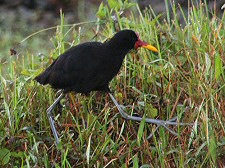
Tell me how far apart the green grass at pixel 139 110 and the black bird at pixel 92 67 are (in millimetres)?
125

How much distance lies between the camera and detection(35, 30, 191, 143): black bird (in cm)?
408

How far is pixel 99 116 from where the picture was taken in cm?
427

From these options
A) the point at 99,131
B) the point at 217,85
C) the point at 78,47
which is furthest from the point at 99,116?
the point at 217,85

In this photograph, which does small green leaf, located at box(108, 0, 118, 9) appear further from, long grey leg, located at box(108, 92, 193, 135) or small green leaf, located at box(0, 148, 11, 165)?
small green leaf, located at box(0, 148, 11, 165)

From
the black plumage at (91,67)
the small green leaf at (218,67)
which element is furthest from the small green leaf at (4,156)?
the small green leaf at (218,67)

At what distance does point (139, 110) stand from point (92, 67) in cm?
50

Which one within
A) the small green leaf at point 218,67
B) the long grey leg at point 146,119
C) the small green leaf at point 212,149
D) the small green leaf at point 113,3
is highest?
the small green leaf at point 113,3

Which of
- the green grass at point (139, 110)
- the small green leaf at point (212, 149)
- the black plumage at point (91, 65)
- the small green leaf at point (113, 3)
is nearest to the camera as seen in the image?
the small green leaf at point (212, 149)

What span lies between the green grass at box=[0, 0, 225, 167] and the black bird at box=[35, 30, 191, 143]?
4.9 inches

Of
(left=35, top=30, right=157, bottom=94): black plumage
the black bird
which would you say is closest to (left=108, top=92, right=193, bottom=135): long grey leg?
the black bird

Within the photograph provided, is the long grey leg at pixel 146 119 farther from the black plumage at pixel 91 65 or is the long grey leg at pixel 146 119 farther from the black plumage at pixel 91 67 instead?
the black plumage at pixel 91 65

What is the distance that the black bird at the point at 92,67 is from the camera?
4078 mm

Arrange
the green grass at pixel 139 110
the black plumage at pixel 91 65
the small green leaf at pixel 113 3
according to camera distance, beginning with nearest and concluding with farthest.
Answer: the green grass at pixel 139 110 < the black plumage at pixel 91 65 < the small green leaf at pixel 113 3

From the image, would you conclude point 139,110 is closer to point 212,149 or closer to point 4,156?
point 212,149
